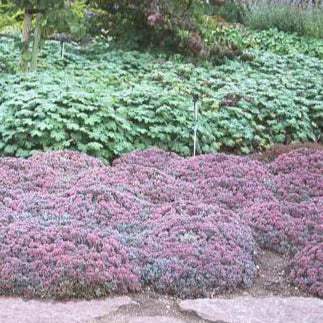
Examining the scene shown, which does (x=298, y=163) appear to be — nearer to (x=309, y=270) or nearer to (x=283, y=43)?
(x=309, y=270)

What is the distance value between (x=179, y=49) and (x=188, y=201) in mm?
6358

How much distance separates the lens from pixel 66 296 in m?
3.47

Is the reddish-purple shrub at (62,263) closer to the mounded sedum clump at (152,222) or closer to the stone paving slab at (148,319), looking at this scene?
the mounded sedum clump at (152,222)

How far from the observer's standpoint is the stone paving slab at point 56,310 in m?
3.25

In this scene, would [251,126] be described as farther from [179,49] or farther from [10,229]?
[10,229]

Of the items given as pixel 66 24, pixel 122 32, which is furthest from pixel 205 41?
pixel 66 24

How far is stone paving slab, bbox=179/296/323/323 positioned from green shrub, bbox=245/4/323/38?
11.6 metres

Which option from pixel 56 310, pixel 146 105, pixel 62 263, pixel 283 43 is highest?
pixel 283 43

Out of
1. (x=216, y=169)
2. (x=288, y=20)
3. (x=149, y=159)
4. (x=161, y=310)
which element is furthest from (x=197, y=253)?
(x=288, y=20)

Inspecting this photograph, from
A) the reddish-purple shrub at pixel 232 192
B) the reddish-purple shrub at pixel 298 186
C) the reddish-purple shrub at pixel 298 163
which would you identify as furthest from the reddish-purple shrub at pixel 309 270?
the reddish-purple shrub at pixel 298 163

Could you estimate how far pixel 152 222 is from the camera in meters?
4.36

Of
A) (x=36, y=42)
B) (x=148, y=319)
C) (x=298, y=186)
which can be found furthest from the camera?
(x=36, y=42)

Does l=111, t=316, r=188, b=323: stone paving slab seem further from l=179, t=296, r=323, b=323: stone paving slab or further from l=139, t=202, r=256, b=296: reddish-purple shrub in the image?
l=139, t=202, r=256, b=296: reddish-purple shrub

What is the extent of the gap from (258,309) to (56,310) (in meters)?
0.94
